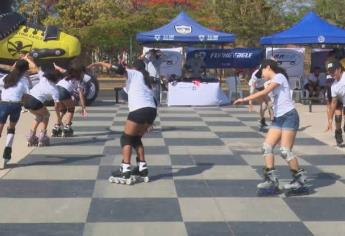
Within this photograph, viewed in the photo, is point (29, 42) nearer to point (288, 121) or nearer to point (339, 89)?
point (339, 89)

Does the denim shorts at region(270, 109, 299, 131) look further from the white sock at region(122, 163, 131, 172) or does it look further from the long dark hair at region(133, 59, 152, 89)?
the white sock at region(122, 163, 131, 172)

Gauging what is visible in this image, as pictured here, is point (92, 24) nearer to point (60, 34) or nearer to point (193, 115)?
point (60, 34)

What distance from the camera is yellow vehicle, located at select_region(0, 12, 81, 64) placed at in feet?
59.1

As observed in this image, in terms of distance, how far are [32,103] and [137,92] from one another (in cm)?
317

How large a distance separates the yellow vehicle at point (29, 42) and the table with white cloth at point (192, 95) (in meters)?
3.34

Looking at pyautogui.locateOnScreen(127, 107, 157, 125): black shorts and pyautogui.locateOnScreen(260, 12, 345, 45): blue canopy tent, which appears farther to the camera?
pyautogui.locateOnScreen(260, 12, 345, 45): blue canopy tent

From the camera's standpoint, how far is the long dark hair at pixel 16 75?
9.23 m

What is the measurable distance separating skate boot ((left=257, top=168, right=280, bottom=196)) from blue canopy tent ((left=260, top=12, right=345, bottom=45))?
1349cm

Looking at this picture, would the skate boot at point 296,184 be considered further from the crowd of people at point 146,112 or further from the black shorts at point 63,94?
the black shorts at point 63,94

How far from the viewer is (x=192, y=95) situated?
795 inches

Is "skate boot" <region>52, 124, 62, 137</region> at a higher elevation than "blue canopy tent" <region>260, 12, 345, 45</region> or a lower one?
lower

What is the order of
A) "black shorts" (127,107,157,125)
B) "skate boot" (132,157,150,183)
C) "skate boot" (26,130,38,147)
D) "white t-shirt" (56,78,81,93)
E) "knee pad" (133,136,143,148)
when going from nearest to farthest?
1. "black shorts" (127,107,157,125)
2. "knee pad" (133,136,143,148)
3. "skate boot" (132,157,150,183)
4. "skate boot" (26,130,38,147)
5. "white t-shirt" (56,78,81,93)

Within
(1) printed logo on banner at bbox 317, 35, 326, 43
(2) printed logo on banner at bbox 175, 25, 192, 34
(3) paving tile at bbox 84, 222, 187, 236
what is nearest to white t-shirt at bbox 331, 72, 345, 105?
(3) paving tile at bbox 84, 222, 187, 236

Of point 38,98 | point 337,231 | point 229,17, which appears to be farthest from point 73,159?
point 229,17
